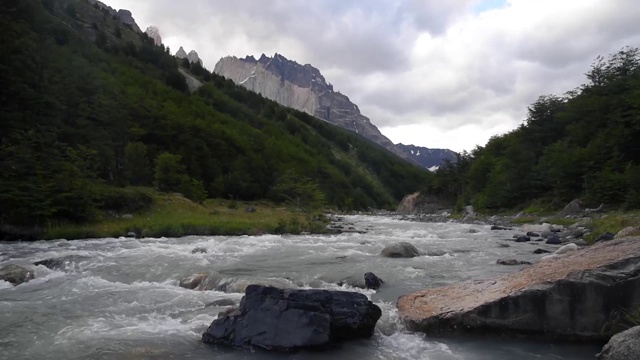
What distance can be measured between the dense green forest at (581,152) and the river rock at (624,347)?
33.7m

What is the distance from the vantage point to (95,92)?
2522 inches

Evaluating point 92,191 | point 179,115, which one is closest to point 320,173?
point 179,115

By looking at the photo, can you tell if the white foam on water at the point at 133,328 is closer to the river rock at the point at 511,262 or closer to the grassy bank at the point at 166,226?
the river rock at the point at 511,262

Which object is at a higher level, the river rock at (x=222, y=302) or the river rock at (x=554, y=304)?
the river rock at (x=554, y=304)

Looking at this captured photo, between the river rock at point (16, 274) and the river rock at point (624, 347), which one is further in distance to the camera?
the river rock at point (16, 274)

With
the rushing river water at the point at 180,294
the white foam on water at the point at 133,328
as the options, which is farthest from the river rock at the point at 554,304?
the white foam on water at the point at 133,328

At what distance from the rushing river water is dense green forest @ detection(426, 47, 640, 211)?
25532 millimetres

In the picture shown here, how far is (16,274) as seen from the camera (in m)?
13.1

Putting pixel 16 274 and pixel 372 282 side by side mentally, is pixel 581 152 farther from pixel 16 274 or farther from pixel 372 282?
pixel 16 274

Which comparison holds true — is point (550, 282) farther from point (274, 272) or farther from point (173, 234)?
point (173, 234)

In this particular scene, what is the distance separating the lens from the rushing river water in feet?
24.4

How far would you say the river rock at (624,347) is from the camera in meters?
5.73

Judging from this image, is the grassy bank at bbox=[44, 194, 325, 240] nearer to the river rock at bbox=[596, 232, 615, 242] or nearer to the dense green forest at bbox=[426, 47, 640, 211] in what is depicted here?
the river rock at bbox=[596, 232, 615, 242]

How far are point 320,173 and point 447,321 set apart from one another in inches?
4768
